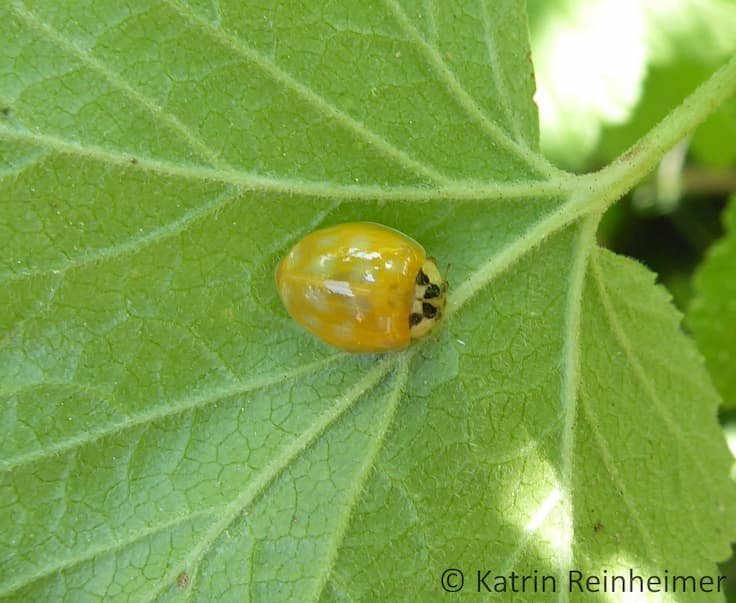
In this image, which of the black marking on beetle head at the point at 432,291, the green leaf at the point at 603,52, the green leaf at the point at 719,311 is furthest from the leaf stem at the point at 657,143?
the green leaf at the point at 719,311

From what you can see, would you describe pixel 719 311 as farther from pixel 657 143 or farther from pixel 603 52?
pixel 657 143

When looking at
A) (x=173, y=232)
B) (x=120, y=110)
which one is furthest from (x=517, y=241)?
(x=120, y=110)

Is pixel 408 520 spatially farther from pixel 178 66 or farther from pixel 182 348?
pixel 178 66

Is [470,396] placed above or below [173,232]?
below

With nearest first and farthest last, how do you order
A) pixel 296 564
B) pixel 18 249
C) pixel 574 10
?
pixel 18 249
pixel 296 564
pixel 574 10

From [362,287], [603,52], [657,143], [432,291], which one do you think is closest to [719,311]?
[603,52]

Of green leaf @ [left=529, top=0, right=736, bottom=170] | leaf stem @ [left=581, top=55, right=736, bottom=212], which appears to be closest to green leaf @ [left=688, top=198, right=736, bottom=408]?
green leaf @ [left=529, top=0, right=736, bottom=170]

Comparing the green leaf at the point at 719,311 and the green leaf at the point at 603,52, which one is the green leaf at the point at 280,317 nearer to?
the green leaf at the point at 603,52
